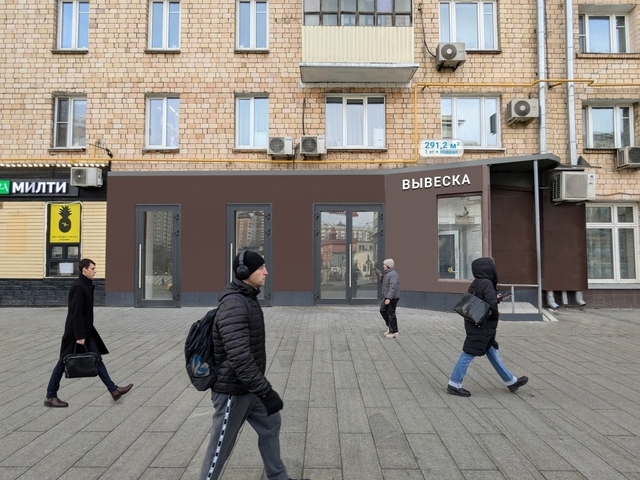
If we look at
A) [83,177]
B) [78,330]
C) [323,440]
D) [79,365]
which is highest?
[83,177]

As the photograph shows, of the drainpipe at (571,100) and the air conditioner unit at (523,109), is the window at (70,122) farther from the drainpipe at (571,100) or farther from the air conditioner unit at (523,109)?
the drainpipe at (571,100)

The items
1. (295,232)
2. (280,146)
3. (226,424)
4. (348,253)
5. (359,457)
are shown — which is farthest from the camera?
(348,253)

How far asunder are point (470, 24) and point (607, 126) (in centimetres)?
537

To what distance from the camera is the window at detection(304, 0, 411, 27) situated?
41.0 feet

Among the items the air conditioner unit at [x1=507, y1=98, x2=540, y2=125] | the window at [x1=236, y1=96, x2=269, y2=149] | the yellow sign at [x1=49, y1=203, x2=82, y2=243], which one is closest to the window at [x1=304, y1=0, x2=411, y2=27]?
the window at [x1=236, y1=96, x2=269, y2=149]

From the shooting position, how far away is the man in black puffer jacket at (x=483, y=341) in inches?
200

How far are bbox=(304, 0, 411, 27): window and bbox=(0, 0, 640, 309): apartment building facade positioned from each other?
61mm

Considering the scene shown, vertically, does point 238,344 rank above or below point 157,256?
below

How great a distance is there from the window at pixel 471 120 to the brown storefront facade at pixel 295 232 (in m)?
1.48

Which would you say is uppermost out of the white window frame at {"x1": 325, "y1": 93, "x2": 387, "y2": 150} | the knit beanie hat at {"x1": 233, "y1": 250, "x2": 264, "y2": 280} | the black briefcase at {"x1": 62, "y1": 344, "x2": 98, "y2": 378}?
the white window frame at {"x1": 325, "y1": 93, "x2": 387, "y2": 150}

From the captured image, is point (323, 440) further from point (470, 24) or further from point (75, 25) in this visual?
point (75, 25)

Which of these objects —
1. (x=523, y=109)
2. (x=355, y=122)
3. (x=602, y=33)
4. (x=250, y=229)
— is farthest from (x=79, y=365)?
(x=602, y=33)

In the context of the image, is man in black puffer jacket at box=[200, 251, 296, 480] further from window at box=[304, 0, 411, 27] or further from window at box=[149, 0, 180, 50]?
window at box=[149, 0, 180, 50]

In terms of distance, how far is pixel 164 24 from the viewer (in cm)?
1319
